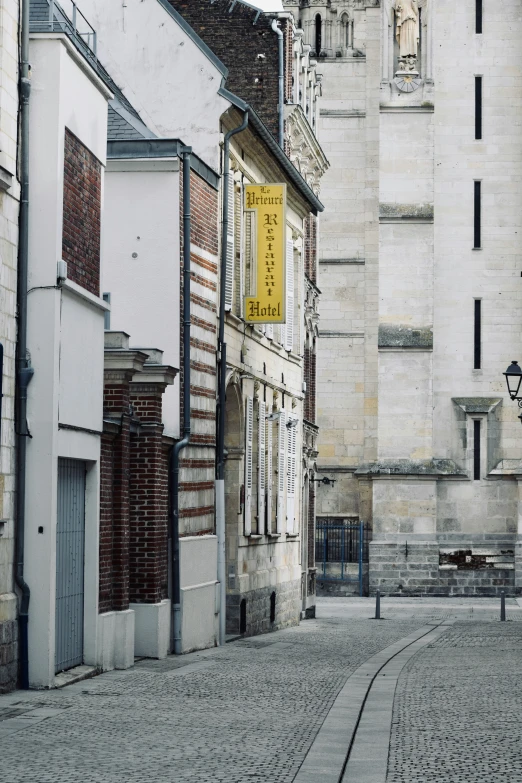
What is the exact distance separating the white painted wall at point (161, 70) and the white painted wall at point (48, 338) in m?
7.67

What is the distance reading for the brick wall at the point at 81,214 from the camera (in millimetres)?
15148

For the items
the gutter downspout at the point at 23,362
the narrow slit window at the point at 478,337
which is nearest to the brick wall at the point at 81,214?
the gutter downspout at the point at 23,362

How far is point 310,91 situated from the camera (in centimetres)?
3666

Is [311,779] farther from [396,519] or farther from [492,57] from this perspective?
[492,57]

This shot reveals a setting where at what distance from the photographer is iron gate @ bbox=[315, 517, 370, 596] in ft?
144

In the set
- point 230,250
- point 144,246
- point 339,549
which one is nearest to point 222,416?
point 230,250

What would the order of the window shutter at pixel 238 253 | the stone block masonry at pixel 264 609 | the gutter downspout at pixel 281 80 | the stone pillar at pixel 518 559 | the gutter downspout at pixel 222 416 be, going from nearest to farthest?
the gutter downspout at pixel 222 416 → the window shutter at pixel 238 253 → the stone block masonry at pixel 264 609 → the gutter downspout at pixel 281 80 → the stone pillar at pixel 518 559

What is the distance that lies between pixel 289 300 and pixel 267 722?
1789 cm

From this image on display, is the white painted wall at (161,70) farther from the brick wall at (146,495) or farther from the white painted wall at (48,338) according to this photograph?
the white painted wall at (48,338)

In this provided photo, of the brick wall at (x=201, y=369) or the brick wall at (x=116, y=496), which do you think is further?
Answer: the brick wall at (x=201, y=369)

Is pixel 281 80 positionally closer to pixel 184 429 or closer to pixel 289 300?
pixel 289 300

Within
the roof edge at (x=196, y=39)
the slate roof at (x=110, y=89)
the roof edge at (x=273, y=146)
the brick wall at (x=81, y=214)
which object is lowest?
the brick wall at (x=81, y=214)

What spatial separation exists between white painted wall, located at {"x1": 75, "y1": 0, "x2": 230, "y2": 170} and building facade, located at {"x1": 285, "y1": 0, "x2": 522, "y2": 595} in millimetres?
21898

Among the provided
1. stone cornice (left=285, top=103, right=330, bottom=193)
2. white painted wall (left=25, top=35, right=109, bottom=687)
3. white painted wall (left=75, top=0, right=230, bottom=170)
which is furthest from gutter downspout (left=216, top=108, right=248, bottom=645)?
stone cornice (left=285, top=103, right=330, bottom=193)
